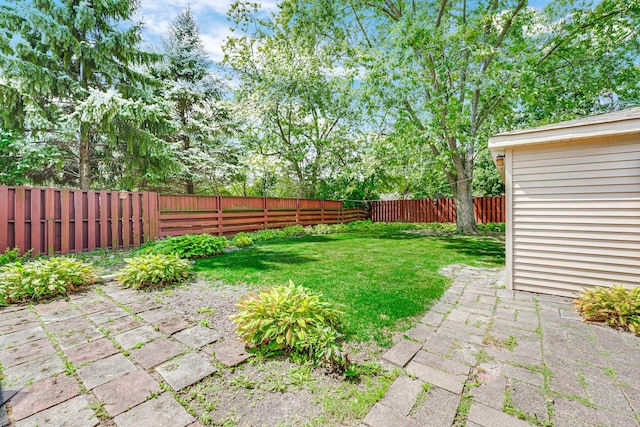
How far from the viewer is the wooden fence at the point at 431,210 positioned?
12758mm

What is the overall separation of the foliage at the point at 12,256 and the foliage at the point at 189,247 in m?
1.59

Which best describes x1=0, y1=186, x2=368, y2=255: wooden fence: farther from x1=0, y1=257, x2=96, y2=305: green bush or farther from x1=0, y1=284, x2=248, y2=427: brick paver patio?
x1=0, y1=284, x2=248, y2=427: brick paver patio

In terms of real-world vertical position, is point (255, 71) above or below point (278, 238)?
above

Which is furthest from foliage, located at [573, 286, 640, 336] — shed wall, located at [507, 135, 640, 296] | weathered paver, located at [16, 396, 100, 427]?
weathered paver, located at [16, 396, 100, 427]

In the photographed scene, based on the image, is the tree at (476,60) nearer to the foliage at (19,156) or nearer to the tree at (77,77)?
the tree at (77,77)

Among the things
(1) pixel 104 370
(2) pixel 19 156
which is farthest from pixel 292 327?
(2) pixel 19 156

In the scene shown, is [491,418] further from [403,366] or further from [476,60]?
[476,60]

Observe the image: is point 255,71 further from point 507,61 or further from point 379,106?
point 507,61

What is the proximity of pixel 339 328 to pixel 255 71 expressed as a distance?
13.7m

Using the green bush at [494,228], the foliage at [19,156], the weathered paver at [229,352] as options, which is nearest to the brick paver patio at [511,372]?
the weathered paver at [229,352]

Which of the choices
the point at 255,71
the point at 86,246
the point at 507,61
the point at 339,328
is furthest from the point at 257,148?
the point at 339,328

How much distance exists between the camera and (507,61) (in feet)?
24.3

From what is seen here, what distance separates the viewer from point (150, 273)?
136 inches

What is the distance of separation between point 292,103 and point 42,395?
514 inches
